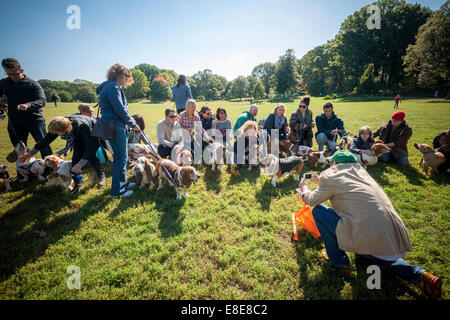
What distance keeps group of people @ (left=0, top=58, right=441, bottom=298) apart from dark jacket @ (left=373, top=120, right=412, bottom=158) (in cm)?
2

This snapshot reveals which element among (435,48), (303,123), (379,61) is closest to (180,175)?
(303,123)

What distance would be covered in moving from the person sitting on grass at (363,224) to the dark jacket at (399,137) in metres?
5.11

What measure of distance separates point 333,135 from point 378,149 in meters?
1.56

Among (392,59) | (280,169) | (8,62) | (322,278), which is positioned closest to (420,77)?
(392,59)

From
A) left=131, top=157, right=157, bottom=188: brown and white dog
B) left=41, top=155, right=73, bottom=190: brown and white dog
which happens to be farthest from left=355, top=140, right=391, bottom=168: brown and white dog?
left=41, top=155, right=73, bottom=190: brown and white dog

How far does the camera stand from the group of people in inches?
79.9

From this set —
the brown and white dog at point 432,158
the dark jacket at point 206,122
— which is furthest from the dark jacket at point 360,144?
the dark jacket at point 206,122

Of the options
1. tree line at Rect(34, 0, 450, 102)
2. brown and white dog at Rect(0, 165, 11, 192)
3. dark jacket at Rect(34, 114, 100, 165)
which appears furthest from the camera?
tree line at Rect(34, 0, 450, 102)

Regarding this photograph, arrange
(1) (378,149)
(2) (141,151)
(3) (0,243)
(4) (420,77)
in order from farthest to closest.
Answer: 1. (4) (420,77)
2. (2) (141,151)
3. (1) (378,149)
4. (3) (0,243)

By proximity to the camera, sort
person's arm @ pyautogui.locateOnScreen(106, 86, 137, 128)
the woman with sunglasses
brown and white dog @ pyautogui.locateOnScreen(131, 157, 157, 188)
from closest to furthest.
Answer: person's arm @ pyautogui.locateOnScreen(106, 86, 137, 128), brown and white dog @ pyautogui.locateOnScreen(131, 157, 157, 188), the woman with sunglasses

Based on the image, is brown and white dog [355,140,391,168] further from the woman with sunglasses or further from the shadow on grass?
the shadow on grass

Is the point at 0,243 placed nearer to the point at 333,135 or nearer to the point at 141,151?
the point at 141,151

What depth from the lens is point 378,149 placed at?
16.8 ft

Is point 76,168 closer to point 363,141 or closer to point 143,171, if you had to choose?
point 143,171
